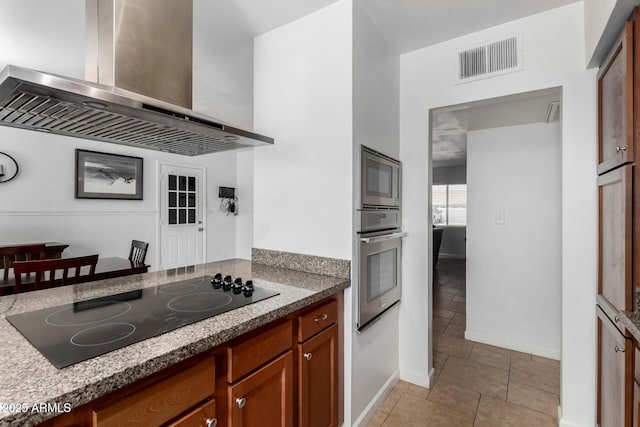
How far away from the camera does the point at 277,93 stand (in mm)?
2090

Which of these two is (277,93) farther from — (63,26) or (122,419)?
(122,419)

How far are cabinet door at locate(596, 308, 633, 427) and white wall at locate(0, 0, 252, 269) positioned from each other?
109 inches

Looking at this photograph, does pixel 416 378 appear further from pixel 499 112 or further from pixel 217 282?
pixel 499 112

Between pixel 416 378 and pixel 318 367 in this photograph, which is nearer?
pixel 318 367

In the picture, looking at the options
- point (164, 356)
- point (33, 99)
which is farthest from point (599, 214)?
point (33, 99)

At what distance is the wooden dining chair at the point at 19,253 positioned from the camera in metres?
2.78

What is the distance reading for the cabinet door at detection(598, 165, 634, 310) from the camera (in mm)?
1290

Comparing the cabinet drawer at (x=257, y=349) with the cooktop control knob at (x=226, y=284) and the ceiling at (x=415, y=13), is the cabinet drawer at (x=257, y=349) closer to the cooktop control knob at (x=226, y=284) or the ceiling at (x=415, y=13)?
the cooktop control knob at (x=226, y=284)

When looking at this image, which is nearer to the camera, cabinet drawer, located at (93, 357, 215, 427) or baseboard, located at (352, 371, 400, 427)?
cabinet drawer, located at (93, 357, 215, 427)

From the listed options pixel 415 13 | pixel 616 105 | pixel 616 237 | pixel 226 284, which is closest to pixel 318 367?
pixel 226 284

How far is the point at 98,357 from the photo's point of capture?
2.70 ft

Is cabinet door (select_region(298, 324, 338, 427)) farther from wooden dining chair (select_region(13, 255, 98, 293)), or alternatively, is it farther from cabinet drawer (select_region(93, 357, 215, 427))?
wooden dining chair (select_region(13, 255, 98, 293))

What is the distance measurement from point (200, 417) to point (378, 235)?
133 centimetres

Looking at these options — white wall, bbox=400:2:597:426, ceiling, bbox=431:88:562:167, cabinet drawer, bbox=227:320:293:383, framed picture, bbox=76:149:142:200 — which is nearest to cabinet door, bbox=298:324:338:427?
cabinet drawer, bbox=227:320:293:383
